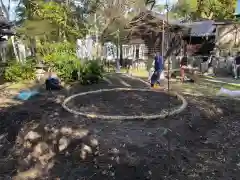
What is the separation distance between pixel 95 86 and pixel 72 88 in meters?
0.92

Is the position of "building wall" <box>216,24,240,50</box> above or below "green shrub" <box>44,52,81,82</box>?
above

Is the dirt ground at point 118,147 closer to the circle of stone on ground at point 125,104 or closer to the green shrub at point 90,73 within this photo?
the circle of stone on ground at point 125,104

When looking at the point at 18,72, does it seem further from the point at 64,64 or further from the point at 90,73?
the point at 90,73

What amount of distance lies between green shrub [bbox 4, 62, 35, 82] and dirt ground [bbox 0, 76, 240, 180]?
6.59 meters

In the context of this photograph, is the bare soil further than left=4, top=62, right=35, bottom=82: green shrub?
No

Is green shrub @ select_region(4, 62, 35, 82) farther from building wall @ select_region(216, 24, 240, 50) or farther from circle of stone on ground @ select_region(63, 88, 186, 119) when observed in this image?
building wall @ select_region(216, 24, 240, 50)

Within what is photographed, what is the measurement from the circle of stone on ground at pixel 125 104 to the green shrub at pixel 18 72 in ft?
17.9

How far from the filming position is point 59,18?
2073 cm

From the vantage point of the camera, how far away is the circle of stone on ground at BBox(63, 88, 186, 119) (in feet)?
23.6

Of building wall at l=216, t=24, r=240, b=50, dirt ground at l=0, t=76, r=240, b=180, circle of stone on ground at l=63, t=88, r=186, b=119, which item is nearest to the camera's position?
dirt ground at l=0, t=76, r=240, b=180

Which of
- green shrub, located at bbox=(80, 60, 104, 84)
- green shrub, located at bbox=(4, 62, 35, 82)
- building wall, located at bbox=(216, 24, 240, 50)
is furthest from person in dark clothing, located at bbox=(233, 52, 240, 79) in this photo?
green shrub, located at bbox=(4, 62, 35, 82)

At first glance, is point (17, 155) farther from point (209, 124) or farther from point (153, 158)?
point (209, 124)

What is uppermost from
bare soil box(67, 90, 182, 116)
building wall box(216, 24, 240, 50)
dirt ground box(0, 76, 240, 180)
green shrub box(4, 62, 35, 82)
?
building wall box(216, 24, 240, 50)

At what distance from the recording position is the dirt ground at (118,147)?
15.8ft
